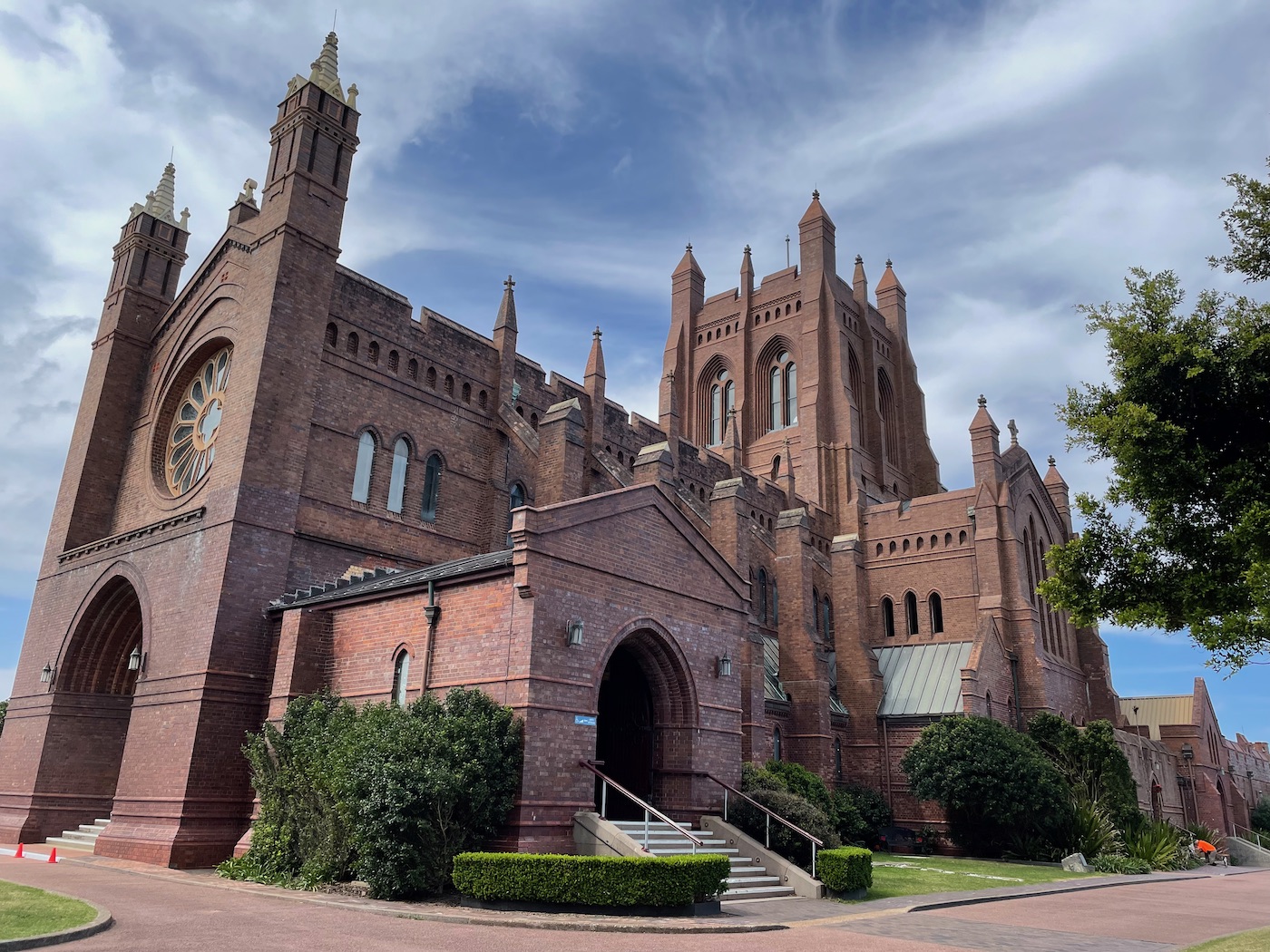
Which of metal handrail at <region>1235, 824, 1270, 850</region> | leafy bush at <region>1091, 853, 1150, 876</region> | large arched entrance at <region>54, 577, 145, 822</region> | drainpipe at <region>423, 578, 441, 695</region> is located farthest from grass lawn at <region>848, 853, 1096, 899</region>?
metal handrail at <region>1235, 824, 1270, 850</region>

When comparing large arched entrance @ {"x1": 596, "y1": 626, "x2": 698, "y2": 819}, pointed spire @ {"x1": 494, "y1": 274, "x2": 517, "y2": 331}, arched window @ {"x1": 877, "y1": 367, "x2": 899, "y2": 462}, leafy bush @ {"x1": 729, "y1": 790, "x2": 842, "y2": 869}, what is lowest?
leafy bush @ {"x1": 729, "y1": 790, "x2": 842, "y2": 869}

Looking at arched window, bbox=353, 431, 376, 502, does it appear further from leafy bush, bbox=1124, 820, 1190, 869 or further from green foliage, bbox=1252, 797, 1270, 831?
green foliage, bbox=1252, 797, 1270, 831

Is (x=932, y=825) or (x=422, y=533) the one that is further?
(x=932, y=825)

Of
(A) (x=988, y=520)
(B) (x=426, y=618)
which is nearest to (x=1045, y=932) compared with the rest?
(B) (x=426, y=618)

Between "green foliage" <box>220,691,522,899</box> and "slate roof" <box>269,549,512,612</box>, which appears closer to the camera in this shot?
"green foliage" <box>220,691,522,899</box>

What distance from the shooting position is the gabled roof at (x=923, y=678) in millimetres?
33812

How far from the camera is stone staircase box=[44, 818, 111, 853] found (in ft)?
68.7

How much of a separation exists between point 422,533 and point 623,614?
8599 millimetres

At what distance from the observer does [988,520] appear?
128ft

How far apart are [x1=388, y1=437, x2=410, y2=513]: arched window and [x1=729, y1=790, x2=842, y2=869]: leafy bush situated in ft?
36.4

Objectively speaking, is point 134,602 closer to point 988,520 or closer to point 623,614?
point 623,614

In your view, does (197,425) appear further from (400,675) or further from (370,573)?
(400,675)

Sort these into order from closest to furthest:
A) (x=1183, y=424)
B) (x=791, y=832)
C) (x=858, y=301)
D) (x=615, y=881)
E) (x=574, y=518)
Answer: (x=615, y=881) < (x=1183, y=424) < (x=574, y=518) < (x=791, y=832) < (x=858, y=301)

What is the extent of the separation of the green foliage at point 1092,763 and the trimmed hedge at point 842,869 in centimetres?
1825
